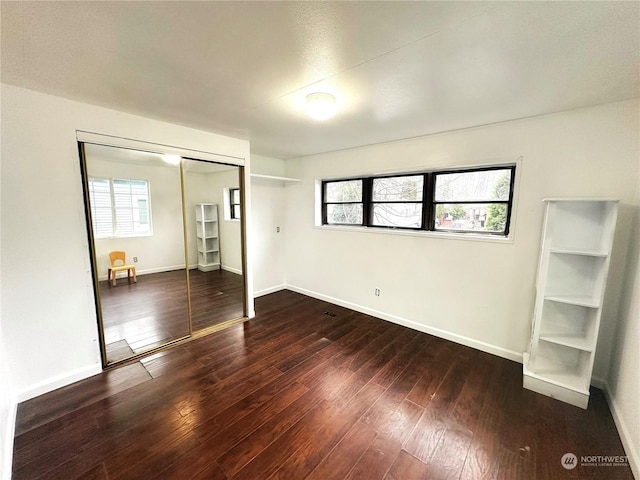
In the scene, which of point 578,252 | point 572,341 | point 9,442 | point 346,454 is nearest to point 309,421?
point 346,454

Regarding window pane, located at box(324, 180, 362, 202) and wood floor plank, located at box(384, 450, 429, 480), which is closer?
wood floor plank, located at box(384, 450, 429, 480)

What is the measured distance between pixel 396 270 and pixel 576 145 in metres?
2.21

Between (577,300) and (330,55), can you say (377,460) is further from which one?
(330,55)

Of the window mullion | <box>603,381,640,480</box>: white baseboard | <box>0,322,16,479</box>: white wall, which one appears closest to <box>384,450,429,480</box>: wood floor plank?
<box>603,381,640,480</box>: white baseboard

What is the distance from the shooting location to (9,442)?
1669 mm

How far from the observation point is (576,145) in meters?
2.29

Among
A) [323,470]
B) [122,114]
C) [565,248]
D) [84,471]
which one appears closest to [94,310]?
[84,471]

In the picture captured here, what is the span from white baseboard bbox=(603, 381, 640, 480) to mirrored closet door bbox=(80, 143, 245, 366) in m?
3.81

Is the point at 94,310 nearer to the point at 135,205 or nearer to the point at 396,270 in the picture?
the point at 135,205

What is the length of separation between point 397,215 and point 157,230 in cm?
350

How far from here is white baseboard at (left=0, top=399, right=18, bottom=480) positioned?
1.45 meters

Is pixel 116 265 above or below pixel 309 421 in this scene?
above

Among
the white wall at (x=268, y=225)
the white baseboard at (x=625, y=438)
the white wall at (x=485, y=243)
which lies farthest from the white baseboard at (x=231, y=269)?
the white baseboard at (x=625, y=438)
